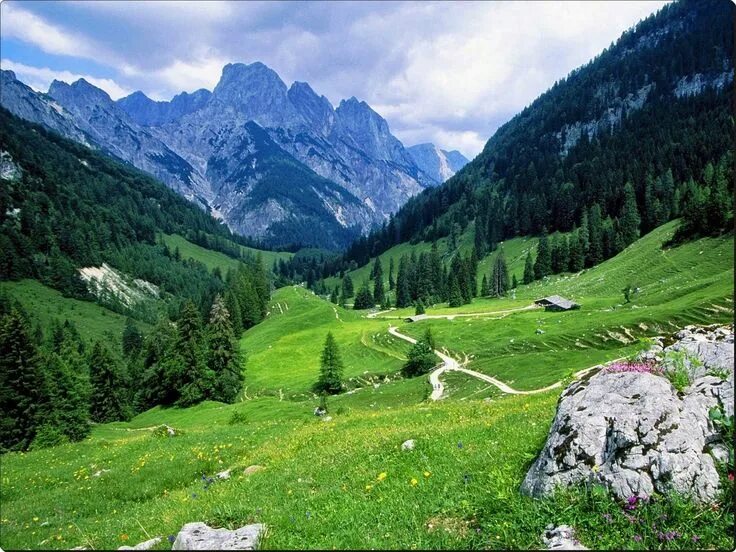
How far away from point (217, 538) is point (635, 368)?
10.1m

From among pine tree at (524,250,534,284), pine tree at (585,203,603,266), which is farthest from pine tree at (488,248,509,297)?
pine tree at (585,203,603,266)

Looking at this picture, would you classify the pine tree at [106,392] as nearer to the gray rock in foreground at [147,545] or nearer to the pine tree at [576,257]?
the gray rock in foreground at [147,545]

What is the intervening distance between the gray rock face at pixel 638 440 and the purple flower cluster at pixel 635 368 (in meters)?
0.43

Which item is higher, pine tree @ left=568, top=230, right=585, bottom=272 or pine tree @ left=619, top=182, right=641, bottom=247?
pine tree @ left=619, top=182, right=641, bottom=247

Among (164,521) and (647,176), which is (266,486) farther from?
(647,176)

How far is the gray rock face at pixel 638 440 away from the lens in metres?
7.93

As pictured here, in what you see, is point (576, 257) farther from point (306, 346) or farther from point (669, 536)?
point (669, 536)

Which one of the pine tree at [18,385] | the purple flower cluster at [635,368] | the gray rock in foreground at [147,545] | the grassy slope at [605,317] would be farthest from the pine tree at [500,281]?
the gray rock in foreground at [147,545]

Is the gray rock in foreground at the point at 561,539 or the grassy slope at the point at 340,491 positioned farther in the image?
the grassy slope at the point at 340,491

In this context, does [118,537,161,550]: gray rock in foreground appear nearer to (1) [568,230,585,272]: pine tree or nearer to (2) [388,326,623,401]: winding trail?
(2) [388,326,623,401]: winding trail

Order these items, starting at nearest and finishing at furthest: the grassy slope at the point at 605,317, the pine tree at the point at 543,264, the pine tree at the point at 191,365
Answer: the grassy slope at the point at 605,317, the pine tree at the point at 191,365, the pine tree at the point at 543,264

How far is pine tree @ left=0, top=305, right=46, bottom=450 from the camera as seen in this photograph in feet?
189

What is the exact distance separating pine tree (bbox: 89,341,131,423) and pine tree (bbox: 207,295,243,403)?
17781 millimetres

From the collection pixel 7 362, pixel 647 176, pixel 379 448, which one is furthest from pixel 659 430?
pixel 647 176
